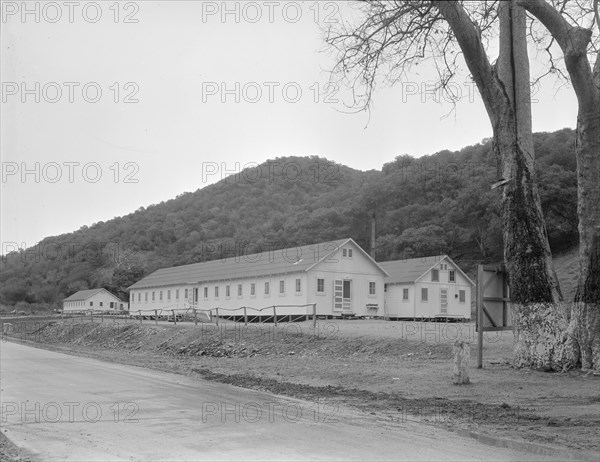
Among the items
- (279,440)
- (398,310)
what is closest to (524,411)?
(279,440)

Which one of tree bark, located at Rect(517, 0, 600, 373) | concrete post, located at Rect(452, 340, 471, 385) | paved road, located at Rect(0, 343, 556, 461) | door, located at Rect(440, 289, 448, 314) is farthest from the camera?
door, located at Rect(440, 289, 448, 314)

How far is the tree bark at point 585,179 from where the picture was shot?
47.6ft

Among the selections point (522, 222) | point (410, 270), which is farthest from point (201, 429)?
point (410, 270)

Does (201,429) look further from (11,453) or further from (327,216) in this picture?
(327,216)

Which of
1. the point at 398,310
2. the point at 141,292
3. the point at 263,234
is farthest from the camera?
the point at 263,234

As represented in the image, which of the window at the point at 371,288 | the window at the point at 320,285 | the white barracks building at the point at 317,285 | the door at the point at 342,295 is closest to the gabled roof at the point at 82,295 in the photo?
the white barracks building at the point at 317,285

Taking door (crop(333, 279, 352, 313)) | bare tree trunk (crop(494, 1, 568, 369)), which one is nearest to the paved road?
bare tree trunk (crop(494, 1, 568, 369))

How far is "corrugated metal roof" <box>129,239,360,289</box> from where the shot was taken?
45.5 meters

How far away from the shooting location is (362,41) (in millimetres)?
17000

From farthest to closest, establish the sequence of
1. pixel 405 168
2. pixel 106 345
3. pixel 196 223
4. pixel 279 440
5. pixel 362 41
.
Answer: pixel 196 223
pixel 405 168
pixel 106 345
pixel 362 41
pixel 279 440

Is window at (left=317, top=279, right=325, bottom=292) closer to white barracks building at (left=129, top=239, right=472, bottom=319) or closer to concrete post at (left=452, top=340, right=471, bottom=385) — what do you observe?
white barracks building at (left=129, top=239, right=472, bottom=319)

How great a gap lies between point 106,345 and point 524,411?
35.7 metres

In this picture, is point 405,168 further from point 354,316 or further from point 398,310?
point 354,316

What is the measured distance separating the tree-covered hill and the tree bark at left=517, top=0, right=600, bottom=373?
45955 mm
